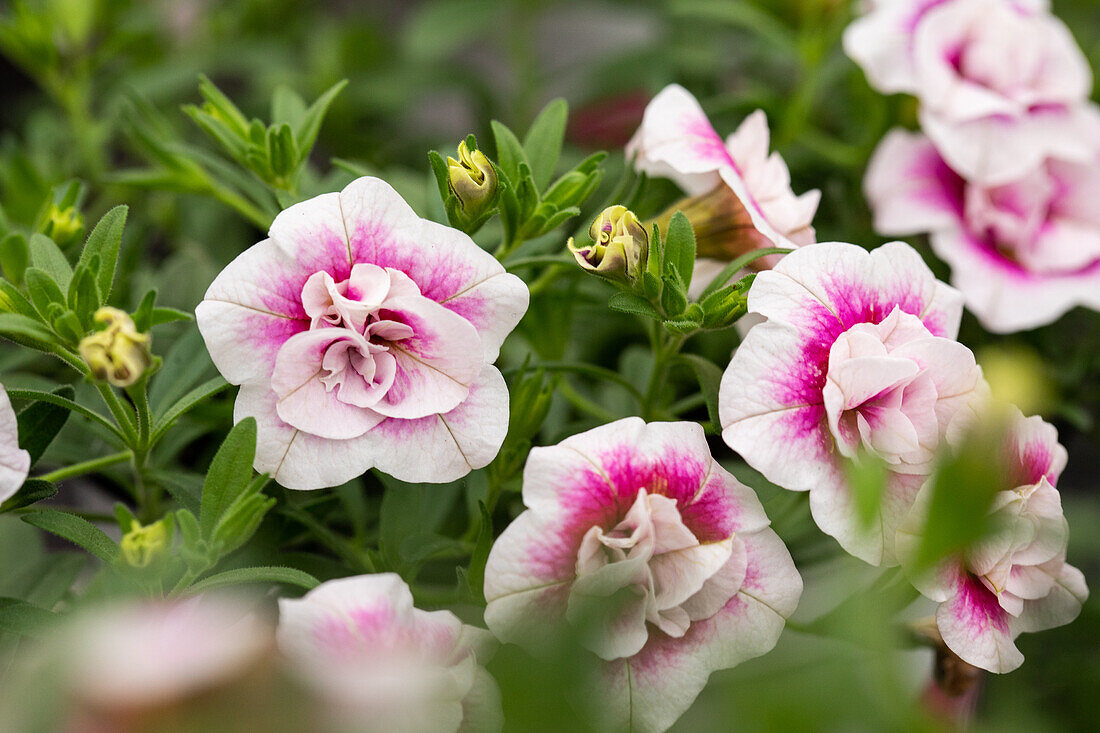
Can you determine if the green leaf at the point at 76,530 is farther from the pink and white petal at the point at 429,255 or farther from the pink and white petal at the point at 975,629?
the pink and white petal at the point at 975,629

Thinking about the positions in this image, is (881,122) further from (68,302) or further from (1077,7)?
(68,302)

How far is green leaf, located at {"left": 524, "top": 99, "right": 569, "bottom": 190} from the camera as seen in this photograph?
1.59ft

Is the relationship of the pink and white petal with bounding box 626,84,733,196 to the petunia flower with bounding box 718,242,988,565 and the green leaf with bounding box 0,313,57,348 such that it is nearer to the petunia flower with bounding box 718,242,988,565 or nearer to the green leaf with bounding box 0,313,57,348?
the petunia flower with bounding box 718,242,988,565

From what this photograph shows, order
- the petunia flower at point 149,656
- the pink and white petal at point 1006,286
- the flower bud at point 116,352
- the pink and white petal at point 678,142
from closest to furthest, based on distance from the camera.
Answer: the petunia flower at point 149,656, the flower bud at point 116,352, the pink and white petal at point 678,142, the pink and white petal at point 1006,286

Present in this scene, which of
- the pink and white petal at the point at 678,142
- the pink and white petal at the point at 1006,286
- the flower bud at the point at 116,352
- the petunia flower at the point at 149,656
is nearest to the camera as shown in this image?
the petunia flower at the point at 149,656

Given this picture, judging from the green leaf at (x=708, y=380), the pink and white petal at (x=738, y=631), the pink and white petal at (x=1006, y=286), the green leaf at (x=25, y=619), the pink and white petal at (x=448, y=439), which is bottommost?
the pink and white petal at (x=1006, y=286)

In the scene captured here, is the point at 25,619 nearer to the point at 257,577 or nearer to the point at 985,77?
the point at 257,577

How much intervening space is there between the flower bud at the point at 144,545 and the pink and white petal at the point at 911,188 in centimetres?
46

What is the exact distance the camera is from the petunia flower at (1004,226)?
0.58m

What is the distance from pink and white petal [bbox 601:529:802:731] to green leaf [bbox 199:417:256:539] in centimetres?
16

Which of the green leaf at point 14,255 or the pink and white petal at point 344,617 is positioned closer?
the pink and white petal at point 344,617

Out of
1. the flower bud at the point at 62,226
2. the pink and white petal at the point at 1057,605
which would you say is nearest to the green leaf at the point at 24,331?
the flower bud at the point at 62,226

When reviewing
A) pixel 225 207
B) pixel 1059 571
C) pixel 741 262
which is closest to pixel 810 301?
pixel 741 262

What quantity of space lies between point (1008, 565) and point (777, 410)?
116 mm
